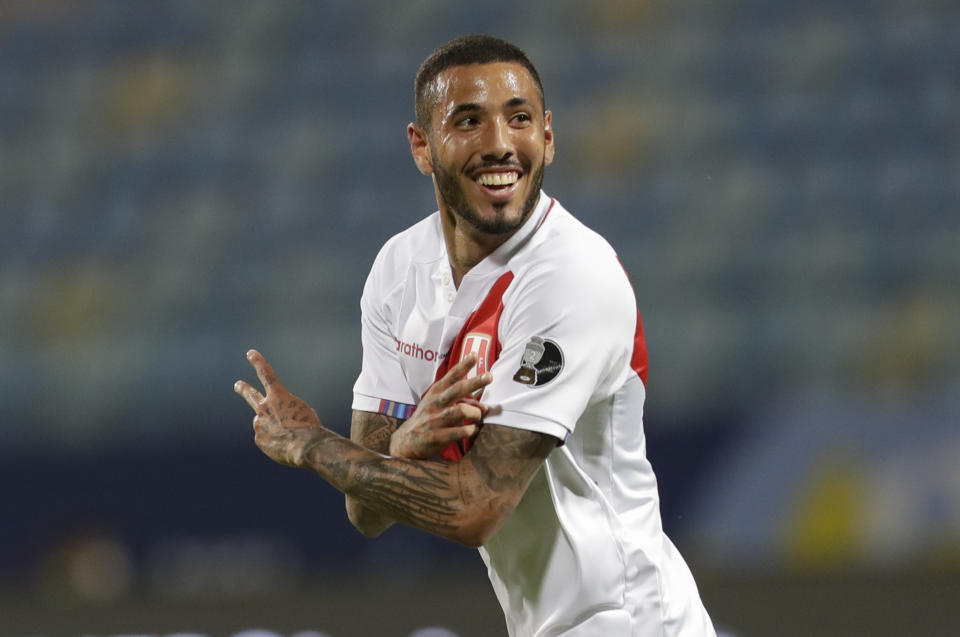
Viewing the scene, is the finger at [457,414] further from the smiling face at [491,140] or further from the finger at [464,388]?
the smiling face at [491,140]

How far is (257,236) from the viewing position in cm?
852

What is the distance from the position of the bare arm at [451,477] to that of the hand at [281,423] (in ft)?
0.25

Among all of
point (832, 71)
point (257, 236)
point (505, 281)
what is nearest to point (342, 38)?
point (257, 236)

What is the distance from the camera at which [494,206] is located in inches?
Result: 92.0

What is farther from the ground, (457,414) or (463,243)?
(463,243)

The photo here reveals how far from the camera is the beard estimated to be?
7.68ft

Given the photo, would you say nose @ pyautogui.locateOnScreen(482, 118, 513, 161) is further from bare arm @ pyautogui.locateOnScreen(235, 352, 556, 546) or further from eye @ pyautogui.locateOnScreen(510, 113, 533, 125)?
bare arm @ pyautogui.locateOnScreen(235, 352, 556, 546)

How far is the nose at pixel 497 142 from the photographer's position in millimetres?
2291

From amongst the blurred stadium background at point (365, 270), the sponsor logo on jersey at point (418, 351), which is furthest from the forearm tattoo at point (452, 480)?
the blurred stadium background at point (365, 270)

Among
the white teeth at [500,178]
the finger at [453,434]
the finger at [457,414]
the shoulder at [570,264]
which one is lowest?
the finger at [453,434]

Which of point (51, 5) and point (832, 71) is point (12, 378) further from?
point (832, 71)

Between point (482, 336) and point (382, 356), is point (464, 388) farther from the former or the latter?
point (382, 356)

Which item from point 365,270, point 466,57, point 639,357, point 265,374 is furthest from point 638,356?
point 365,270

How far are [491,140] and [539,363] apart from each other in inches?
16.0
